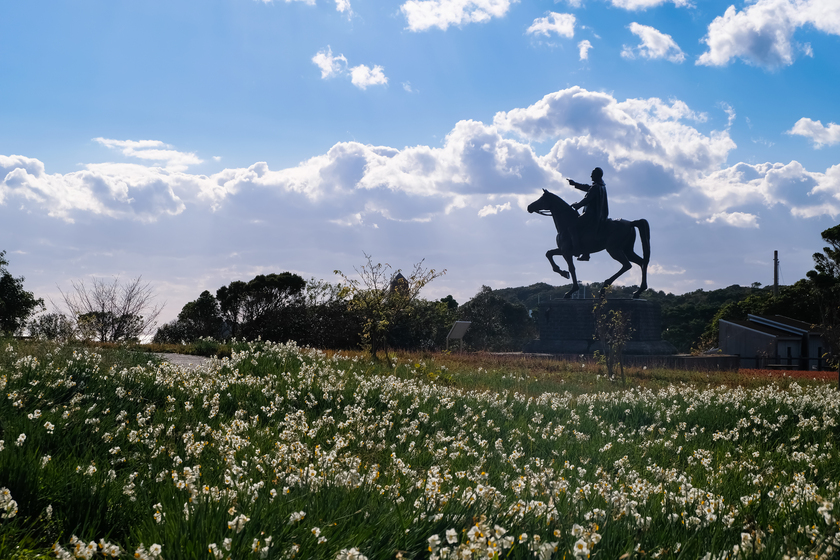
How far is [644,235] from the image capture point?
2270cm

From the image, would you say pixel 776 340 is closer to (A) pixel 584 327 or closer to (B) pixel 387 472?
(A) pixel 584 327

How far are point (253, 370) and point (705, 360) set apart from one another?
16.8 m

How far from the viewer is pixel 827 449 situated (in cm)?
751

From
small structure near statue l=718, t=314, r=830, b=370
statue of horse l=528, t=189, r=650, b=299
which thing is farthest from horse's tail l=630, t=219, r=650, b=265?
small structure near statue l=718, t=314, r=830, b=370

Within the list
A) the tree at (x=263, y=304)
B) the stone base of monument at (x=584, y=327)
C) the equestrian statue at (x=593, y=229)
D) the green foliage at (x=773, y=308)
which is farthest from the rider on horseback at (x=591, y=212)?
the green foliage at (x=773, y=308)

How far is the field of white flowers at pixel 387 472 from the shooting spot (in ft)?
10.2

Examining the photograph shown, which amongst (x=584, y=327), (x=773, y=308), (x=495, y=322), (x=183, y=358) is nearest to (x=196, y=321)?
(x=495, y=322)

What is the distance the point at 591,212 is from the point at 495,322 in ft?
77.7

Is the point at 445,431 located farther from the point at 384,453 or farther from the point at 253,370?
the point at 253,370

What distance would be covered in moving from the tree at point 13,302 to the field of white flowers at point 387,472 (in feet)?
92.8

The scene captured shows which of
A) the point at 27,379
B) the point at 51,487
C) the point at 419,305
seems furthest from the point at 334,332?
the point at 51,487

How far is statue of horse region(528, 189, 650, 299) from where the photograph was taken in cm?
2230

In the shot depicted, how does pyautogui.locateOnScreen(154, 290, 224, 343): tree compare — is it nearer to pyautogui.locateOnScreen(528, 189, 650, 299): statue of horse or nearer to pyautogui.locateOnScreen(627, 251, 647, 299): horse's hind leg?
pyautogui.locateOnScreen(528, 189, 650, 299): statue of horse

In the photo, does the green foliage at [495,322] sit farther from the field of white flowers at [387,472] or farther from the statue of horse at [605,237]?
the field of white flowers at [387,472]
